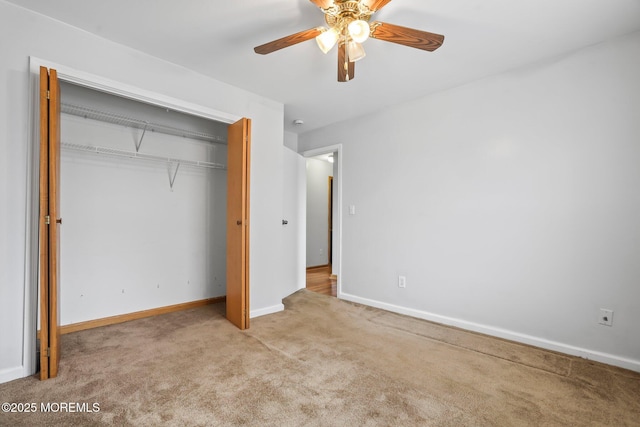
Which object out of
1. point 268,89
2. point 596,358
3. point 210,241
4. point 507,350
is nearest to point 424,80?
point 268,89

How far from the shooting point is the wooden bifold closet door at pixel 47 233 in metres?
1.93

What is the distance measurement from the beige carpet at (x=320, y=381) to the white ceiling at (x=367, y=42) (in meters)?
2.41

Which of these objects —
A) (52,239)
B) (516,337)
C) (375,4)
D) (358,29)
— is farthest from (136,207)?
(516,337)

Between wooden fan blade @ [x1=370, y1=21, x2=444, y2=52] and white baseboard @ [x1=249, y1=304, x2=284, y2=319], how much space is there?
2788 millimetres

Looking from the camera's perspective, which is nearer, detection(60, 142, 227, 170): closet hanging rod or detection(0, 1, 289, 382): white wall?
detection(0, 1, 289, 382): white wall

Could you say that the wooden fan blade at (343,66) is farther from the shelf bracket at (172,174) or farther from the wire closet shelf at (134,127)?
the shelf bracket at (172,174)

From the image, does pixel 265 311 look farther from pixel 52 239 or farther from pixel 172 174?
pixel 52 239

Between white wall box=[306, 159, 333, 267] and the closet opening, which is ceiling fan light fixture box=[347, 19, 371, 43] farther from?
white wall box=[306, 159, 333, 267]

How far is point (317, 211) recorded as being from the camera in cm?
651

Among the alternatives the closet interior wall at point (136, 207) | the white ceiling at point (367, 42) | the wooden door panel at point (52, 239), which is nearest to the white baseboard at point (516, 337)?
the closet interior wall at point (136, 207)

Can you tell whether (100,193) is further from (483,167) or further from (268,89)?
(483,167)

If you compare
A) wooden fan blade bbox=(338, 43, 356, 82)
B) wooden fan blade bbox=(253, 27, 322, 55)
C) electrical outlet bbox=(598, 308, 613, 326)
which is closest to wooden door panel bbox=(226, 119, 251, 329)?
wooden fan blade bbox=(253, 27, 322, 55)

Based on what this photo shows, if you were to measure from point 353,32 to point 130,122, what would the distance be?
8.34 ft

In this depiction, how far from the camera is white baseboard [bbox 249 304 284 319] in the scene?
10.7 ft
